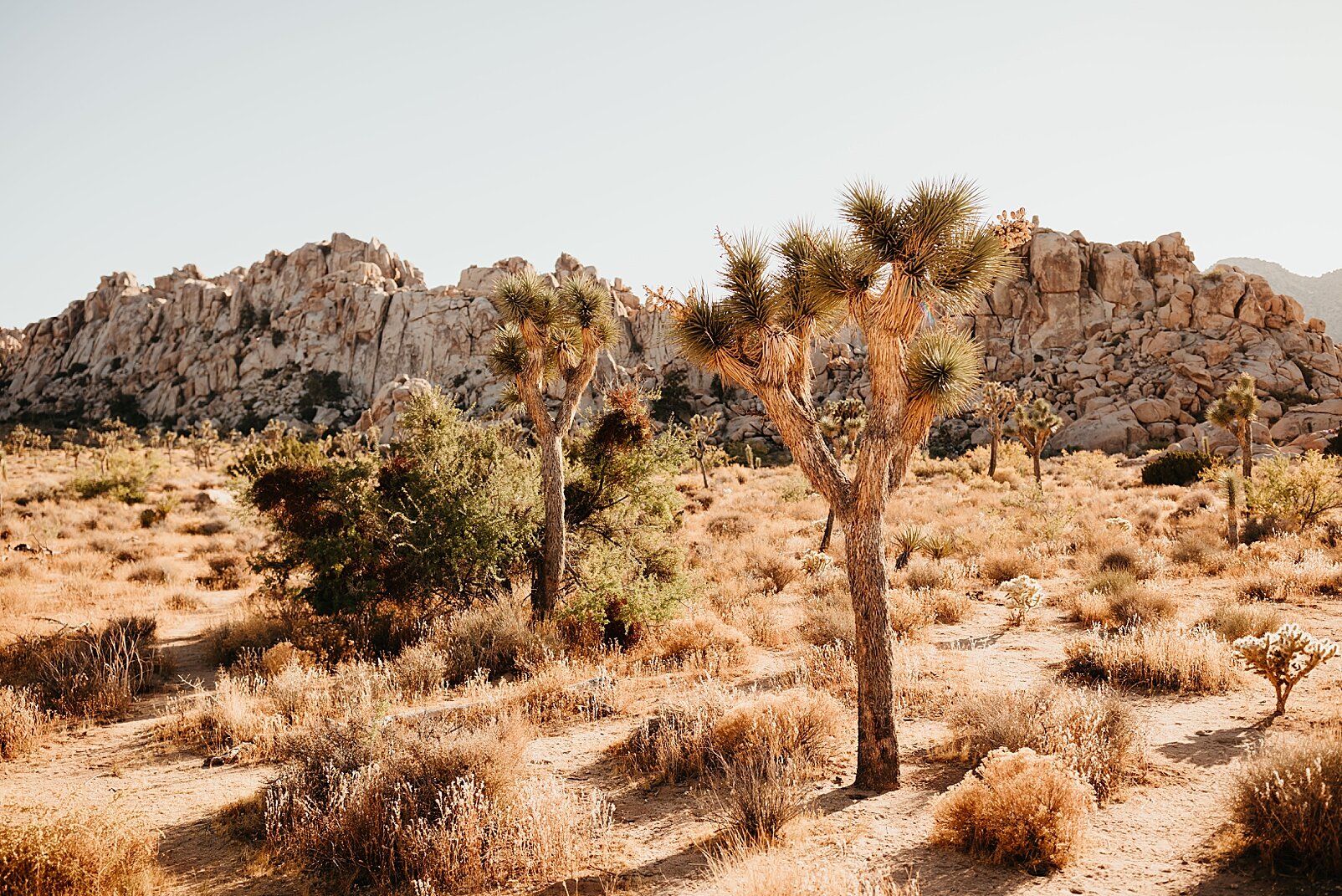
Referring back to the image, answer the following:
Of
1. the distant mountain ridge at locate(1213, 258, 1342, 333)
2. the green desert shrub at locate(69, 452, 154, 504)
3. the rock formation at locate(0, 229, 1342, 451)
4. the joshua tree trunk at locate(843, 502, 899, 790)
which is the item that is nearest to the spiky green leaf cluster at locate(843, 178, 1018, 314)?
the joshua tree trunk at locate(843, 502, 899, 790)

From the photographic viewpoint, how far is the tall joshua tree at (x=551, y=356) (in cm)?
1123

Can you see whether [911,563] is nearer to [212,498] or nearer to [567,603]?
[567,603]

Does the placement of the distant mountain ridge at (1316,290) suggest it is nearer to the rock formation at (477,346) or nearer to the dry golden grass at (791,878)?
the rock formation at (477,346)

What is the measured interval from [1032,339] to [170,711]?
68.5 metres

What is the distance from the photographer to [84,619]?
488 inches

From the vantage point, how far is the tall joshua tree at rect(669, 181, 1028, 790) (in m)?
6.14

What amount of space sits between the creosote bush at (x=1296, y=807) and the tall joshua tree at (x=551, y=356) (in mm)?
8744

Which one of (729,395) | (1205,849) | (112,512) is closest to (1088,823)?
(1205,849)

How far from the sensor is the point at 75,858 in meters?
4.26

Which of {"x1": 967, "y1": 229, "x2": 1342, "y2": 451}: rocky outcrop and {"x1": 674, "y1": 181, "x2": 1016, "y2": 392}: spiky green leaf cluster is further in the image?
{"x1": 967, "y1": 229, "x2": 1342, "y2": 451}: rocky outcrop

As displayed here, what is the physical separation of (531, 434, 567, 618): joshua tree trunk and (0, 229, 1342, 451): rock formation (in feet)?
102

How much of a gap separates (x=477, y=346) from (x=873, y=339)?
247 ft

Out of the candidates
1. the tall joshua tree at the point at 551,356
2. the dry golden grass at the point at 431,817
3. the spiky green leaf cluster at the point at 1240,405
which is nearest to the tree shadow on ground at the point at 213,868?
the dry golden grass at the point at 431,817

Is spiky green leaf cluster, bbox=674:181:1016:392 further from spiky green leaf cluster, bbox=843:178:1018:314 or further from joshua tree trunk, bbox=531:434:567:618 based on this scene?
joshua tree trunk, bbox=531:434:567:618
